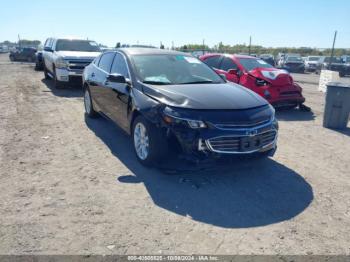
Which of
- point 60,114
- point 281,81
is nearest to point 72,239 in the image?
point 60,114

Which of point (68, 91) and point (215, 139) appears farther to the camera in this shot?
point (68, 91)

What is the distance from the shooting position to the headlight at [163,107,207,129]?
4.25 m

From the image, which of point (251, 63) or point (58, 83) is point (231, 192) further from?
point (58, 83)

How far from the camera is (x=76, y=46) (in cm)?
1356

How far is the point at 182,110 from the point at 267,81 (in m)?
5.68

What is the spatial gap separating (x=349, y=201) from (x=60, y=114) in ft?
22.5

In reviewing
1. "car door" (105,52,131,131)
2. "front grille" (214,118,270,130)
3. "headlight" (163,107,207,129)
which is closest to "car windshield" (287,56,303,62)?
"car door" (105,52,131,131)

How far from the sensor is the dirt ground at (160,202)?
3.26 metres

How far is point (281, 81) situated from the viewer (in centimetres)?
945

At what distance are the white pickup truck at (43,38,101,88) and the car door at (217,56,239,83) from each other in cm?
480

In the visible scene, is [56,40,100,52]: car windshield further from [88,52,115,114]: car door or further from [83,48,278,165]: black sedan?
[83,48,278,165]: black sedan

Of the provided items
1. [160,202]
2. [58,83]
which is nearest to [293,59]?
[58,83]

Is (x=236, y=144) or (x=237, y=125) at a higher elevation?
(x=237, y=125)

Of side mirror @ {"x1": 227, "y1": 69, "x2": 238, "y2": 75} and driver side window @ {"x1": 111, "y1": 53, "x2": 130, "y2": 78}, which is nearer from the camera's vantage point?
driver side window @ {"x1": 111, "y1": 53, "x2": 130, "y2": 78}
